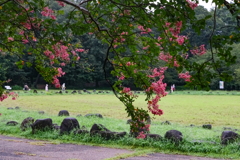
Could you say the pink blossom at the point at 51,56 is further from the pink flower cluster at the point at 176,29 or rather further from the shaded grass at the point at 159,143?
the pink flower cluster at the point at 176,29

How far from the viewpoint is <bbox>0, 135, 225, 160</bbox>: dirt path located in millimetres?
5547

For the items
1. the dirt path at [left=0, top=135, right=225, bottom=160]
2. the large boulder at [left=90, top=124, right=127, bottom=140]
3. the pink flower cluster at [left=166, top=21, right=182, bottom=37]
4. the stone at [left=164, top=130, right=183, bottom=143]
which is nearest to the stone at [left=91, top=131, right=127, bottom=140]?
the large boulder at [left=90, top=124, right=127, bottom=140]

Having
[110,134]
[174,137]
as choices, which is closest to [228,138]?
[174,137]

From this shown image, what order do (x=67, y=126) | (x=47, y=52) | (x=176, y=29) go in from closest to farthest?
1. (x=176, y=29)
2. (x=47, y=52)
3. (x=67, y=126)

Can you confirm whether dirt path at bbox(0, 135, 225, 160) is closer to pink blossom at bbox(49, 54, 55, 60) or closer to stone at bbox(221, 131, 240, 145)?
stone at bbox(221, 131, 240, 145)

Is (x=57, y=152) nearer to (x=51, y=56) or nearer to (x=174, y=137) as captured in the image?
(x=51, y=56)

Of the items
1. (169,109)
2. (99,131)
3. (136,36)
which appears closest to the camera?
(136,36)

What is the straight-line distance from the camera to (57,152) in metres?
6.00

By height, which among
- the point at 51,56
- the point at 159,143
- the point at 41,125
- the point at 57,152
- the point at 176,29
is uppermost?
the point at 176,29

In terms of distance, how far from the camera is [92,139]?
22.9 ft

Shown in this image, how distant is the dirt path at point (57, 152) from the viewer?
218 inches

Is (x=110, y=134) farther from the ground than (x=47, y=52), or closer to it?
closer to it

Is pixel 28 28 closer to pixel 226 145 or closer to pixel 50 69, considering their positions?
pixel 50 69

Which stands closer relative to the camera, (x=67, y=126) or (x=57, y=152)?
(x=57, y=152)
